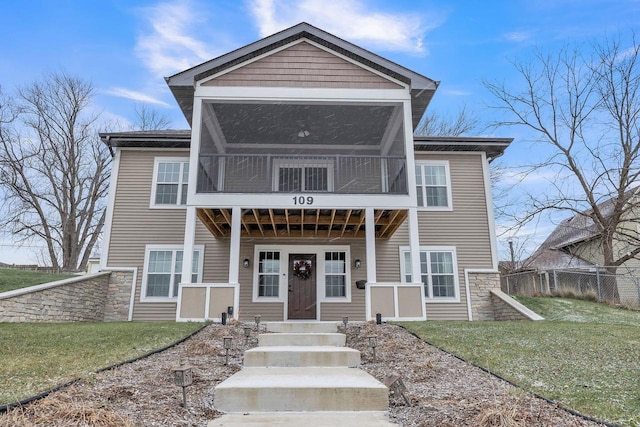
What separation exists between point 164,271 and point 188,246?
290cm

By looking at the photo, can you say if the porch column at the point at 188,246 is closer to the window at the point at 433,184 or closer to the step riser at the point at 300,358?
the step riser at the point at 300,358

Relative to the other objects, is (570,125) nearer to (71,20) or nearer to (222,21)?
Answer: (222,21)

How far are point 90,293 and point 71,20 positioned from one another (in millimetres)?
9022

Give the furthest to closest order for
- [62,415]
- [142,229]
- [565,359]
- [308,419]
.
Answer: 1. [142,229]
2. [565,359]
3. [308,419]
4. [62,415]

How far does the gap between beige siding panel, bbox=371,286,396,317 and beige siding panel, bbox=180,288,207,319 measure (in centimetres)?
351

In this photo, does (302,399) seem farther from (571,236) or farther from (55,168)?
(55,168)

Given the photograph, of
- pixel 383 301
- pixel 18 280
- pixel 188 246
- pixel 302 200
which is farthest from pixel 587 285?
pixel 18 280

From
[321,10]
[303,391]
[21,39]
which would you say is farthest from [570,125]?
[21,39]

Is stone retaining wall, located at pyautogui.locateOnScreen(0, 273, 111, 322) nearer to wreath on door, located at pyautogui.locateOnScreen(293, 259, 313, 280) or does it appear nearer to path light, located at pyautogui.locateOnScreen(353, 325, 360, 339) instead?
wreath on door, located at pyautogui.locateOnScreen(293, 259, 313, 280)

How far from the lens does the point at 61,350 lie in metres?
4.71

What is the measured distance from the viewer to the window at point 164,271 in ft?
34.4

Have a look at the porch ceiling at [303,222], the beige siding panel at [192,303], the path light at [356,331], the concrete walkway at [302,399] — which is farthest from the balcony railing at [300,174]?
the concrete walkway at [302,399]

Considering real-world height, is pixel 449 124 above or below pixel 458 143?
above

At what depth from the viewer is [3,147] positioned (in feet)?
62.3
